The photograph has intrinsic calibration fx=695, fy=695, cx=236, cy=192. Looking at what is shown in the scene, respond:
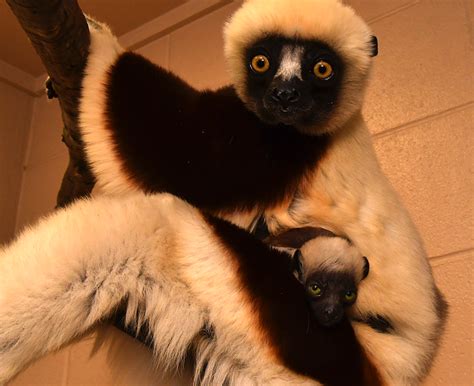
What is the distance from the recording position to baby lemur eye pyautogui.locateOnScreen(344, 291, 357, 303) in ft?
5.31

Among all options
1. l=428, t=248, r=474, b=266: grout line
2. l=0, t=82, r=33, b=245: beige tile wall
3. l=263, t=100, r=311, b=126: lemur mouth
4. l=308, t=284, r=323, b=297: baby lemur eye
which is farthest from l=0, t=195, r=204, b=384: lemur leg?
l=0, t=82, r=33, b=245: beige tile wall

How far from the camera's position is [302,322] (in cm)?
151

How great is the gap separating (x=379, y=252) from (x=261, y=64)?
599 millimetres

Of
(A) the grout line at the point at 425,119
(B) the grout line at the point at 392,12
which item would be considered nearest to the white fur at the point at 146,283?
(A) the grout line at the point at 425,119

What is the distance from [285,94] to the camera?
1741mm

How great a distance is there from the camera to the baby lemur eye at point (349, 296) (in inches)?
63.7

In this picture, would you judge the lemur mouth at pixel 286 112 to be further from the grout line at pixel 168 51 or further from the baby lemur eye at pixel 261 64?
the grout line at pixel 168 51

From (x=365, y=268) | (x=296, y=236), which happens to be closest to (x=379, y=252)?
(x=365, y=268)

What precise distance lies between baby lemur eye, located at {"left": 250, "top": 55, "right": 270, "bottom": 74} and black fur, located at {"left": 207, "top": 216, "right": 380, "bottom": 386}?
1.74 feet

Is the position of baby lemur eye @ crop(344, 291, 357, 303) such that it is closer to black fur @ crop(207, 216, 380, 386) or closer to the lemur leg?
black fur @ crop(207, 216, 380, 386)

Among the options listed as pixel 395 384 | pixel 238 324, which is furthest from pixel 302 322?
pixel 395 384

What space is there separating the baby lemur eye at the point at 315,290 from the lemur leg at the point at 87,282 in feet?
0.92

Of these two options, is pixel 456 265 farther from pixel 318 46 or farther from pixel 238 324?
pixel 238 324

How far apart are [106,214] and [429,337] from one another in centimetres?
87
